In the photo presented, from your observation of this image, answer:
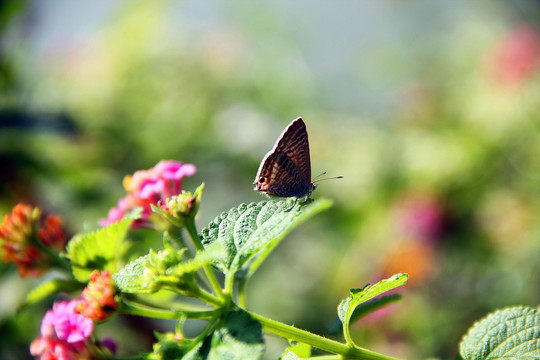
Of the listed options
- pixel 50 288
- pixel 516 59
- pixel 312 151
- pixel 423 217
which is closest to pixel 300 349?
pixel 50 288

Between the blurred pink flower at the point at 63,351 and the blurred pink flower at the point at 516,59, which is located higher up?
the blurred pink flower at the point at 516,59

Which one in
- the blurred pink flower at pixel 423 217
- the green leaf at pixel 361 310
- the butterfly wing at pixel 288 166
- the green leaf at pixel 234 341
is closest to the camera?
the green leaf at pixel 234 341

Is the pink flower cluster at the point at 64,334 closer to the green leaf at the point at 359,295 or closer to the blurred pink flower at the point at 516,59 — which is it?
the green leaf at the point at 359,295

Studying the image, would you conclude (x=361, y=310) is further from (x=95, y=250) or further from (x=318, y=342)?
(x=95, y=250)

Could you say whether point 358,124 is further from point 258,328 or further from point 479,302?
point 258,328

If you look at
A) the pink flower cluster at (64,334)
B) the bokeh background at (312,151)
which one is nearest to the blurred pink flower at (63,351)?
the pink flower cluster at (64,334)

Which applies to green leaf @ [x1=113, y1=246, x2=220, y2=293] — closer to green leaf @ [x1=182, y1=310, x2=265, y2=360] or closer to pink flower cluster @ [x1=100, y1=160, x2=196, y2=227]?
green leaf @ [x1=182, y1=310, x2=265, y2=360]

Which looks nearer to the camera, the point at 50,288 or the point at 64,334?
the point at 64,334
